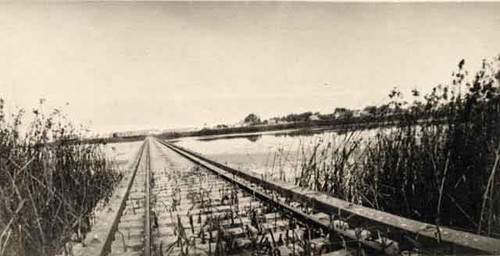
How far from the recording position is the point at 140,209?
4926mm

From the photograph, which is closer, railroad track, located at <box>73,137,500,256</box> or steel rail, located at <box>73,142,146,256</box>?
railroad track, located at <box>73,137,500,256</box>

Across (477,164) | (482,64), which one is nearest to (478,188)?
(477,164)

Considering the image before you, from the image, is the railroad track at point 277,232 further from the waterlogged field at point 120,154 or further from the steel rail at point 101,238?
the waterlogged field at point 120,154

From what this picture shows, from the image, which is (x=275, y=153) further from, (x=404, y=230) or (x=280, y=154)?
(x=280, y=154)

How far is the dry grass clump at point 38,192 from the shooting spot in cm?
279

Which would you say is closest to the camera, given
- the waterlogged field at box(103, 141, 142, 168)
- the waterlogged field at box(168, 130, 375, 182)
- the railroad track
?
the railroad track

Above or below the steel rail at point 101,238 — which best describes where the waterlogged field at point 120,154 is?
below

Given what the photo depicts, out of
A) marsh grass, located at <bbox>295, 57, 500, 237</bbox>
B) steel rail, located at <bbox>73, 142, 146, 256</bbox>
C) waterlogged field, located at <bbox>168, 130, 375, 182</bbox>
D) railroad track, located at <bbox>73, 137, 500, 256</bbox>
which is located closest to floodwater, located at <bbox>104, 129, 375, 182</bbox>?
waterlogged field, located at <bbox>168, 130, 375, 182</bbox>

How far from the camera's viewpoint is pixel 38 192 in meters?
3.24

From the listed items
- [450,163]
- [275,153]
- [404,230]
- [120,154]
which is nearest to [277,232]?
[404,230]

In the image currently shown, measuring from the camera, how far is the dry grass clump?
2.79 m

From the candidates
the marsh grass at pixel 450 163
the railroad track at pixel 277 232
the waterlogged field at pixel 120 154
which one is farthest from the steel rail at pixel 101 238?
the waterlogged field at pixel 120 154

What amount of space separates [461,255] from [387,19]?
304 cm

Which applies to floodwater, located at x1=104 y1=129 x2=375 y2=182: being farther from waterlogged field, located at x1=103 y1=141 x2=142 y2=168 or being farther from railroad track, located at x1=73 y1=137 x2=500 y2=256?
railroad track, located at x1=73 y1=137 x2=500 y2=256
